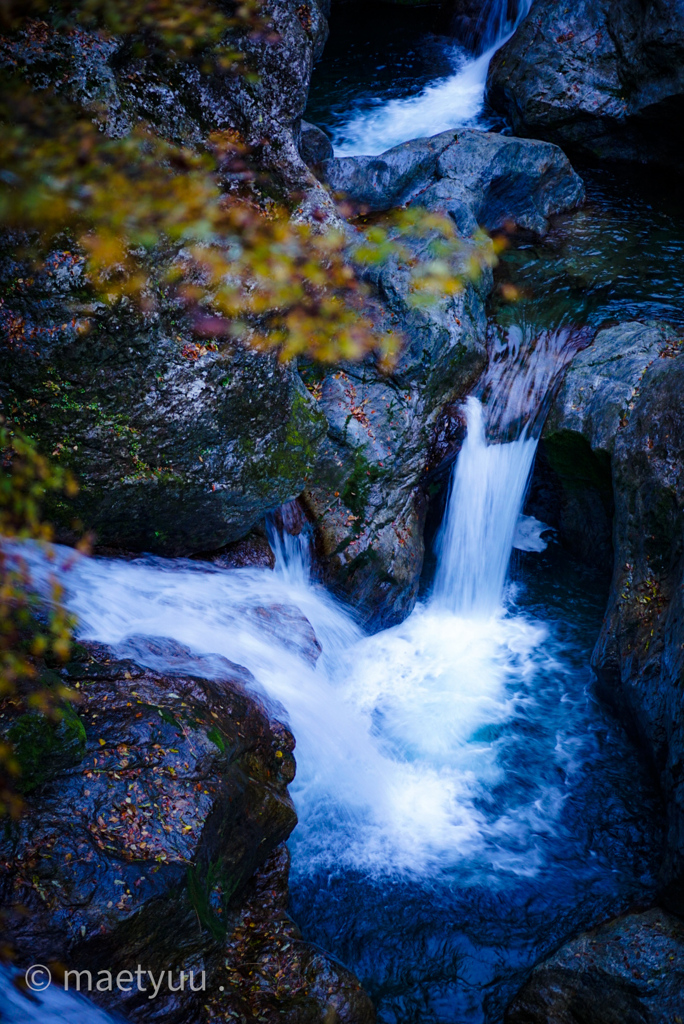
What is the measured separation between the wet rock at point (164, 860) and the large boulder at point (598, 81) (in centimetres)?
880

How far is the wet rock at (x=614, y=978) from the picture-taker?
370 centimetres

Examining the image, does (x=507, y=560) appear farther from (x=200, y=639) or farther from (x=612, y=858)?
(x=200, y=639)

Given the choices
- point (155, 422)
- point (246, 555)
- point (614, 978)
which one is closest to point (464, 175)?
point (246, 555)

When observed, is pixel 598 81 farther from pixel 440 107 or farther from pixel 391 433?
pixel 391 433

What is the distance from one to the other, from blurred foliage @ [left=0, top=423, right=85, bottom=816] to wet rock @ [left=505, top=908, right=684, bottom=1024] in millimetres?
3159

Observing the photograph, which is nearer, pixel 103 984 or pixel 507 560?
pixel 103 984

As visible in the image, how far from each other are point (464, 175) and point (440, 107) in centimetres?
341

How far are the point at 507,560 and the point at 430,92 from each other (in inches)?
302

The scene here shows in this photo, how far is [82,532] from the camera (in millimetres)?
4547

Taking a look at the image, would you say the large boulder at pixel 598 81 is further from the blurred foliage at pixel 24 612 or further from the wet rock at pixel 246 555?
the blurred foliage at pixel 24 612

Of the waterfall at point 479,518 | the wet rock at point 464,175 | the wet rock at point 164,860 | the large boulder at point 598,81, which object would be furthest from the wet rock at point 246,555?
the large boulder at point 598,81

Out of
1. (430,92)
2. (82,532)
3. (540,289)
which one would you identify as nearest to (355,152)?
(430,92)

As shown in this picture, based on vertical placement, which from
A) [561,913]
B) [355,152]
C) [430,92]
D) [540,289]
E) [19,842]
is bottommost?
[561,913]

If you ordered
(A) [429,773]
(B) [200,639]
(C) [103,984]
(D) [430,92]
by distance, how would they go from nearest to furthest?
(C) [103,984]
(B) [200,639]
(A) [429,773]
(D) [430,92]
